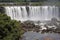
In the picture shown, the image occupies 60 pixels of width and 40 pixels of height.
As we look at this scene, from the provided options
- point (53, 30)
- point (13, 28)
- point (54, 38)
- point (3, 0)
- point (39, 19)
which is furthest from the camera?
point (3, 0)

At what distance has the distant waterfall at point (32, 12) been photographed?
130 ft

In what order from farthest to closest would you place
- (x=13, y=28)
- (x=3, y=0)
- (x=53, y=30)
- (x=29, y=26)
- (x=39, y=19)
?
(x=3, y=0) → (x=39, y=19) → (x=29, y=26) → (x=53, y=30) → (x=13, y=28)

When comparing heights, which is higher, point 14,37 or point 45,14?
point 14,37

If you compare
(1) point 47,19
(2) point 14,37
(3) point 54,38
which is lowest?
(1) point 47,19

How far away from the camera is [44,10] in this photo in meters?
42.2

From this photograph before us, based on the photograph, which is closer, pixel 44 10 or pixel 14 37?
pixel 14 37

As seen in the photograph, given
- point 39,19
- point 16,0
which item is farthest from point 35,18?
point 16,0

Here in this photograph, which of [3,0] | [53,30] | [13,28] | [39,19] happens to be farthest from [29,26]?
[3,0]

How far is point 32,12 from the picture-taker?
41344 mm

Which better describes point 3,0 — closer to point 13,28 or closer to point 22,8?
point 22,8

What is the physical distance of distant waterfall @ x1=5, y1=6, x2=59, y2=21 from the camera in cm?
3953

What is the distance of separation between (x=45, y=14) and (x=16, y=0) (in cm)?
1292

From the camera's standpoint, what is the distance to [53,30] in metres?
30.8

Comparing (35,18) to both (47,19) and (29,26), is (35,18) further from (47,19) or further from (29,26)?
(29,26)
